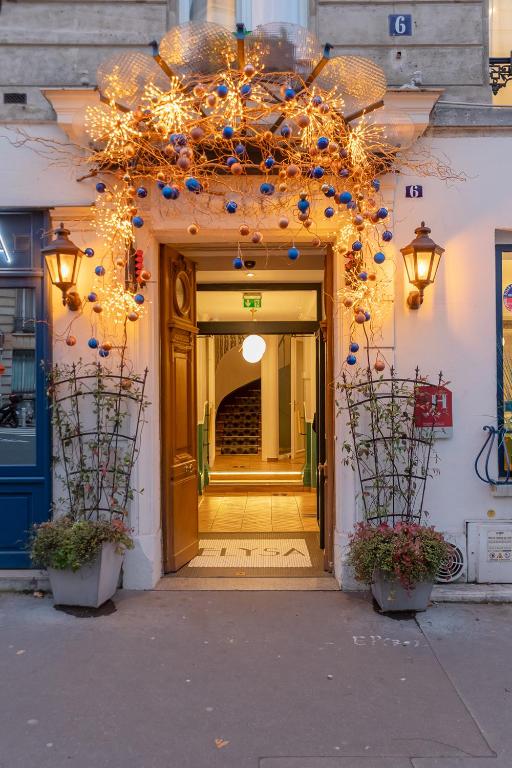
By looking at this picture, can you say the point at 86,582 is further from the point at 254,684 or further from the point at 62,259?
the point at 62,259

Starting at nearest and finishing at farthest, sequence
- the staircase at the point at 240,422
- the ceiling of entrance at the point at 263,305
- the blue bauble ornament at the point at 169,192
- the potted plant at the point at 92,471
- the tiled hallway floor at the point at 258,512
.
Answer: the blue bauble ornament at the point at 169,192
the potted plant at the point at 92,471
the tiled hallway floor at the point at 258,512
the ceiling of entrance at the point at 263,305
the staircase at the point at 240,422

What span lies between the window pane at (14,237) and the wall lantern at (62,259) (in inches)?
19.1

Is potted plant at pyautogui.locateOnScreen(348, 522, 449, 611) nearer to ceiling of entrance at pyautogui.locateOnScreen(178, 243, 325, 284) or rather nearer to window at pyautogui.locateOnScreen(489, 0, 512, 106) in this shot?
ceiling of entrance at pyautogui.locateOnScreen(178, 243, 325, 284)

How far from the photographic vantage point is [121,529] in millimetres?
4809

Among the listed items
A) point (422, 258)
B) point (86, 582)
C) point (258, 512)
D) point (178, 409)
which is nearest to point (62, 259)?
point (178, 409)

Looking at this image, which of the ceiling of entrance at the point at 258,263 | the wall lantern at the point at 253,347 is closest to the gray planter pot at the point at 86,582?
the ceiling of entrance at the point at 258,263

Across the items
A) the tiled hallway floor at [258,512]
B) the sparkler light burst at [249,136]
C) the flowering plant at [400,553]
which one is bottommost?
the tiled hallway floor at [258,512]

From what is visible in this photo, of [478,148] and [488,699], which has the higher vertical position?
[478,148]

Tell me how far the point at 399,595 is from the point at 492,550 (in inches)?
45.1

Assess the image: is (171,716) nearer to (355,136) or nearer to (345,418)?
(345,418)

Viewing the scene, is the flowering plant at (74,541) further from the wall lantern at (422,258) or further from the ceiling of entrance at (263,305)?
the ceiling of entrance at (263,305)

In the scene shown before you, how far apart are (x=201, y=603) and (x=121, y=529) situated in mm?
941

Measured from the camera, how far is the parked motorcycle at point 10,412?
5496 millimetres

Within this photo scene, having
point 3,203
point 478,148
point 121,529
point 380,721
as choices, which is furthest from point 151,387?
point 478,148
